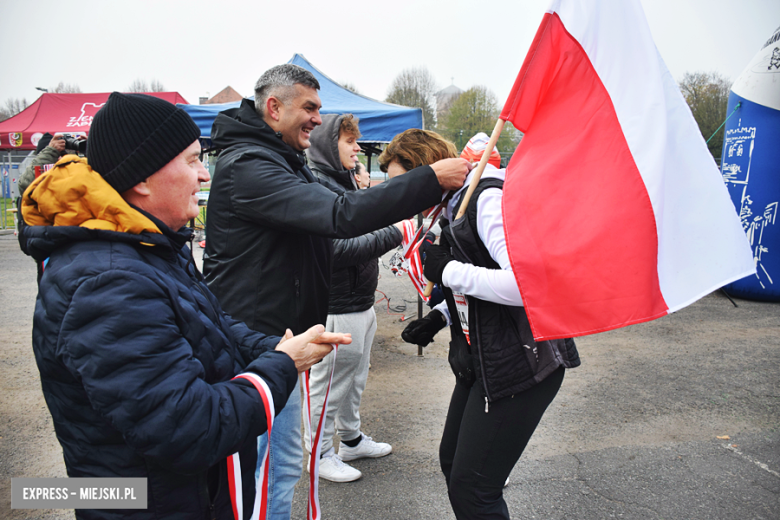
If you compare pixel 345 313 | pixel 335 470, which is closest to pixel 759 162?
pixel 345 313

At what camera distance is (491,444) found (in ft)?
6.21

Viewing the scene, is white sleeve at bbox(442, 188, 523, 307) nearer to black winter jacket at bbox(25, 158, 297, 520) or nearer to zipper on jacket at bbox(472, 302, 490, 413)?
zipper on jacket at bbox(472, 302, 490, 413)

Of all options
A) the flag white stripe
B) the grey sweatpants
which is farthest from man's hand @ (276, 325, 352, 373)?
the grey sweatpants

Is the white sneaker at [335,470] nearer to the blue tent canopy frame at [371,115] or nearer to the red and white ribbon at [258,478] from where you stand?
the red and white ribbon at [258,478]

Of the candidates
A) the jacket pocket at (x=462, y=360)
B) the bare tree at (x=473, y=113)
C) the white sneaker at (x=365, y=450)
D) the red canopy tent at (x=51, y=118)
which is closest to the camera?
the jacket pocket at (x=462, y=360)

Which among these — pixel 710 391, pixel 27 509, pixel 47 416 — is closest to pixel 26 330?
pixel 47 416

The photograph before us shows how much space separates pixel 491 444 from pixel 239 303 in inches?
46.6

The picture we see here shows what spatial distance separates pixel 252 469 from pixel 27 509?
2.07m

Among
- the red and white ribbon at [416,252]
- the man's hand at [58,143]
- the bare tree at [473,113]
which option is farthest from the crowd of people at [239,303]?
the bare tree at [473,113]

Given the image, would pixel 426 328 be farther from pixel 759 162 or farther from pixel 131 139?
pixel 759 162

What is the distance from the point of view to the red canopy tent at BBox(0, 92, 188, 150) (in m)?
13.1

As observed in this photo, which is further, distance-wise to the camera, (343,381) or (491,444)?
(343,381)

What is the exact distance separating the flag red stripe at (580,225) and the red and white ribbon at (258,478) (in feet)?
2.96

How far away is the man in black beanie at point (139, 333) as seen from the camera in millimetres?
1107
